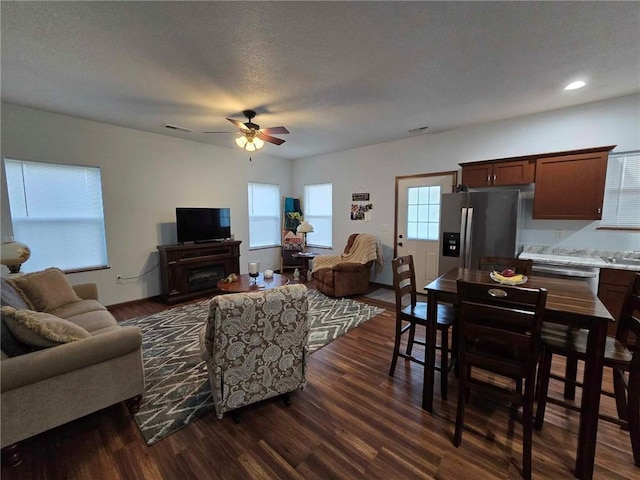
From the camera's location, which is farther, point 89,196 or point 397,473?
point 89,196

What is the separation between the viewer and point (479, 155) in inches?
160

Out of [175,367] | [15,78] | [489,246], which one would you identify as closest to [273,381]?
[175,367]

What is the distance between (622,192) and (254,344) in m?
4.44

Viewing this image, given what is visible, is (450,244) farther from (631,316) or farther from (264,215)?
(264,215)

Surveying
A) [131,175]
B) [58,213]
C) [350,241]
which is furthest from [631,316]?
[58,213]

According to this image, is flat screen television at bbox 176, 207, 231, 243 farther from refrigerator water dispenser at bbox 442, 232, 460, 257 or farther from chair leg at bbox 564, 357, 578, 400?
chair leg at bbox 564, 357, 578, 400

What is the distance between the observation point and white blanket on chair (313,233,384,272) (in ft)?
16.1

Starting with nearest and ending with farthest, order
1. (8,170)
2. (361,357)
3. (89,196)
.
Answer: (361,357)
(8,170)
(89,196)

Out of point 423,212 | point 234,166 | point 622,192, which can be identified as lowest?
point 423,212

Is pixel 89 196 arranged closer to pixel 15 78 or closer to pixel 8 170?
pixel 8 170

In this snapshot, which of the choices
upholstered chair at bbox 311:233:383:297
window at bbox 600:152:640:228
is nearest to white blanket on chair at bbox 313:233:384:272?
upholstered chair at bbox 311:233:383:297

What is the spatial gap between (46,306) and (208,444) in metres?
2.26

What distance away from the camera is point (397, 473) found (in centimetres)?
153

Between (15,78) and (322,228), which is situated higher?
(15,78)
